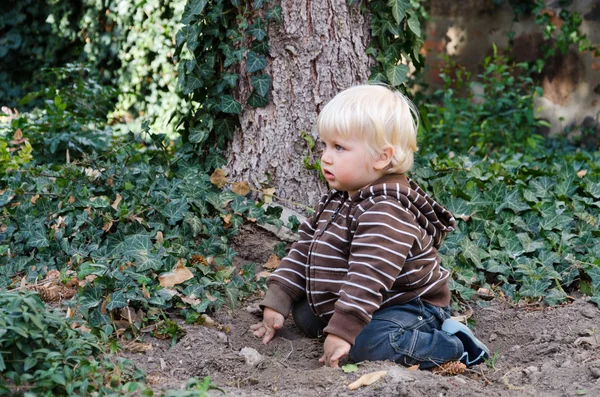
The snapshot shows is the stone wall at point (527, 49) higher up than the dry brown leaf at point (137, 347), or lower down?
higher up

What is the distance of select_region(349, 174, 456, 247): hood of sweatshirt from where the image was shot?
9.45ft

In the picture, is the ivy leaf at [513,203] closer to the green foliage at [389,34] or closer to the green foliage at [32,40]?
the green foliage at [389,34]

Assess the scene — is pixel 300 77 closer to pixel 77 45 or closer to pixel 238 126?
pixel 238 126

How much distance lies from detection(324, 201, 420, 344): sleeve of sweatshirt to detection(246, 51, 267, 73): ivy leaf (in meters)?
1.32

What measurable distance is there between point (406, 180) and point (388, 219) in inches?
11.0

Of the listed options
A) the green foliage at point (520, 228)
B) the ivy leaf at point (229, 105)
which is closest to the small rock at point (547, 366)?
the green foliage at point (520, 228)

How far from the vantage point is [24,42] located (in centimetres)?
807

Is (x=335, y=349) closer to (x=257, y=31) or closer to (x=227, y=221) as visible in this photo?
(x=227, y=221)

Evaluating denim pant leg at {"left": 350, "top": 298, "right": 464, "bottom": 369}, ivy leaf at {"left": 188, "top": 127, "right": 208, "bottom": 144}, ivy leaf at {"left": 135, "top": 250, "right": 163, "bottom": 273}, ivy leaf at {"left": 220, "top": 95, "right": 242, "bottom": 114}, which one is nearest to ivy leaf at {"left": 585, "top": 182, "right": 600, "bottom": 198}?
denim pant leg at {"left": 350, "top": 298, "right": 464, "bottom": 369}

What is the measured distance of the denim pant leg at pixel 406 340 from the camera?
2.86 meters

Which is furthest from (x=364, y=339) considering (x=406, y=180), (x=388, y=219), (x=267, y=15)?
(x=267, y=15)

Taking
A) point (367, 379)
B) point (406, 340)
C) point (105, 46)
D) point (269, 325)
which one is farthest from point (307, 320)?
point (105, 46)

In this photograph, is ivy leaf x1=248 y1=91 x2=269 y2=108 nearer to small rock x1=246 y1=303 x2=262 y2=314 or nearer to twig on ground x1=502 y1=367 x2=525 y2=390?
small rock x1=246 y1=303 x2=262 y2=314

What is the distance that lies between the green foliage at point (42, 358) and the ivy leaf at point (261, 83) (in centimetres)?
185
